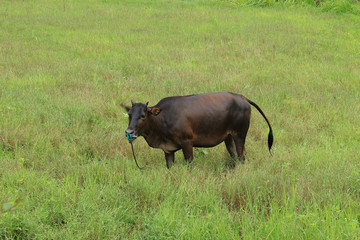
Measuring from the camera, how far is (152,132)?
5258mm

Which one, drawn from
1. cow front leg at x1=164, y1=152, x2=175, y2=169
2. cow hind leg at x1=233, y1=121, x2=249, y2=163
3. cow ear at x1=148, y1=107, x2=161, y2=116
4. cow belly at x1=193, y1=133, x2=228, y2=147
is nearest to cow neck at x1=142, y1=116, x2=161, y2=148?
cow ear at x1=148, y1=107, x2=161, y2=116

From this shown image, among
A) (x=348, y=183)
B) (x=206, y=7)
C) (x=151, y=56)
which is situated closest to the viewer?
(x=348, y=183)

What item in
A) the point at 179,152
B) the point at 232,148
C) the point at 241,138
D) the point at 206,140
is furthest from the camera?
the point at 179,152

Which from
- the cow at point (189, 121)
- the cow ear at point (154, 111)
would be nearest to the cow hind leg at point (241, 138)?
the cow at point (189, 121)

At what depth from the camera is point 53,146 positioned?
20.6ft

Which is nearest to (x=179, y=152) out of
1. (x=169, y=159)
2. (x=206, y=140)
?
(x=169, y=159)

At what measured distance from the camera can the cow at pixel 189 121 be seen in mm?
5117

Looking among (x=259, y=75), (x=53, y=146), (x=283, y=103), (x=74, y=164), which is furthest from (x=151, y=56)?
(x=74, y=164)

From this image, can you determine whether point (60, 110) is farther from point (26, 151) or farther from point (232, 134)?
point (232, 134)

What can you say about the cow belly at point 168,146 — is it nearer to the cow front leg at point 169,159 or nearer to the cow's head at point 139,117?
the cow front leg at point 169,159

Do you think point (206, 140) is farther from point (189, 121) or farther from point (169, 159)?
point (169, 159)

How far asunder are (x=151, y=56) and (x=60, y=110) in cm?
492

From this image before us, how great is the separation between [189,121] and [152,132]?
493 millimetres

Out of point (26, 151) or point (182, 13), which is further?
point (182, 13)
